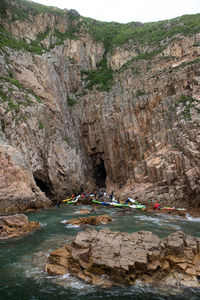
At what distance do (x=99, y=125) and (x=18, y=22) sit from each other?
28.1 meters

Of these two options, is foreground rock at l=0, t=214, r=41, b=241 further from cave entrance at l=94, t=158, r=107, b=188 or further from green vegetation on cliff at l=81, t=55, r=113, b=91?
green vegetation on cliff at l=81, t=55, r=113, b=91

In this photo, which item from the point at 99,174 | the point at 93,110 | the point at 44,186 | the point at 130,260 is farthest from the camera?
the point at 99,174

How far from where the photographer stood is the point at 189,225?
60.6 feet

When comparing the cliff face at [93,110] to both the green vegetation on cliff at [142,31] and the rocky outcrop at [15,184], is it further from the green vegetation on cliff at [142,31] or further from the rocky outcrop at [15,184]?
the green vegetation on cliff at [142,31]

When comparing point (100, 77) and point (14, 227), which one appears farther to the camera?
point (100, 77)

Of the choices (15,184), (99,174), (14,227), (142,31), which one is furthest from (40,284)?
(142,31)

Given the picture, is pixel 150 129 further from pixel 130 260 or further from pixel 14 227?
pixel 130 260

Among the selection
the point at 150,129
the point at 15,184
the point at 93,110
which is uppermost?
the point at 93,110

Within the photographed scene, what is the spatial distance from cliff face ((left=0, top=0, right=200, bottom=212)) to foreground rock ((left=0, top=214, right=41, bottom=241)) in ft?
19.3

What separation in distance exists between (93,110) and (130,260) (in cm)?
3707

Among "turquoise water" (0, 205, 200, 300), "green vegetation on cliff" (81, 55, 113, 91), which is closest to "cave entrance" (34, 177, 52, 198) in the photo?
"turquoise water" (0, 205, 200, 300)

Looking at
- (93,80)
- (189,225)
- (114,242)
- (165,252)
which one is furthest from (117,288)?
(93,80)

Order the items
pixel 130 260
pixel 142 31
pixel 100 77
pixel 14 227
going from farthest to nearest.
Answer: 1. pixel 142 31
2. pixel 100 77
3. pixel 14 227
4. pixel 130 260

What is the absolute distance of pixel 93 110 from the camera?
43594mm
